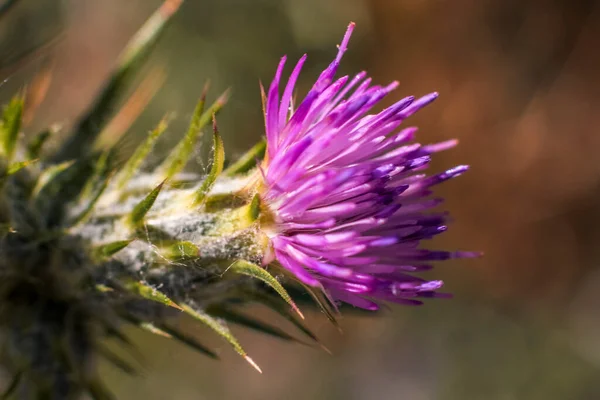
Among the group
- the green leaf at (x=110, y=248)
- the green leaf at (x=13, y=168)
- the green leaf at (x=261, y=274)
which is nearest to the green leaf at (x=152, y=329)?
the green leaf at (x=110, y=248)

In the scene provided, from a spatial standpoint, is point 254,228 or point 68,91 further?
point 68,91

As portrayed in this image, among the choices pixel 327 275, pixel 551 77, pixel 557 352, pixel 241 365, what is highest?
pixel 551 77

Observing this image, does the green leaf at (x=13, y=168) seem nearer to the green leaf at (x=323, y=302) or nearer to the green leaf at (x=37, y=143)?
the green leaf at (x=37, y=143)

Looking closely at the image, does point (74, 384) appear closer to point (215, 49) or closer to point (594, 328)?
point (215, 49)

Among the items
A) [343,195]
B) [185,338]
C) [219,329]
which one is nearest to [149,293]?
[219,329]

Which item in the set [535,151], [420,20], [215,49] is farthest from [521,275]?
[215,49]

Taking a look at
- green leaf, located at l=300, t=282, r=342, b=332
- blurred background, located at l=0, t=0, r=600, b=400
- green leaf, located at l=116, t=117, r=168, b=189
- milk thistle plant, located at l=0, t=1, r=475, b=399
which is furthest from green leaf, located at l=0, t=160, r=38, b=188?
blurred background, located at l=0, t=0, r=600, b=400

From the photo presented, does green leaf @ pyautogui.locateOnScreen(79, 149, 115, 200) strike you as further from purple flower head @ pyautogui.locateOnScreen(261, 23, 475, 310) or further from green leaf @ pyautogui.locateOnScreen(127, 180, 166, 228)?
purple flower head @ pyautogui.locateOnScreen(261, 23, 475, 310)
